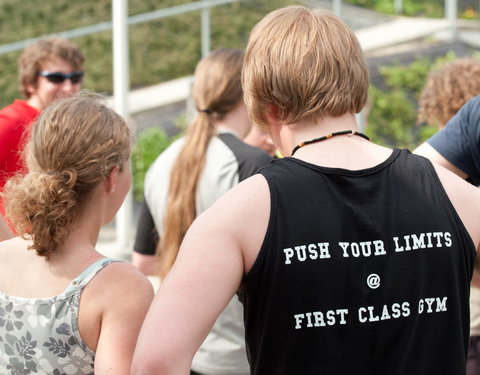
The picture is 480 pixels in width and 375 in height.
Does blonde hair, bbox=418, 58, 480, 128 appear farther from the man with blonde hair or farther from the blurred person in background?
the man with blonde hair

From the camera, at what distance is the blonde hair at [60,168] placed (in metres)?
1.97

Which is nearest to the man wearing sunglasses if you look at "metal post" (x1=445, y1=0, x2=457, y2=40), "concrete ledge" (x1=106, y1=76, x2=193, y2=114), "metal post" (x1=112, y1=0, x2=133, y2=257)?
"metal post" (x1=112, y1=0, x2=133, y2=257)

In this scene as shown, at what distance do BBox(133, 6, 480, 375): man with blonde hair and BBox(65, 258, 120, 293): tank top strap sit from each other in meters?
0.38

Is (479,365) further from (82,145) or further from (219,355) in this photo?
(82,145)

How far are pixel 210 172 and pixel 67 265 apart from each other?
127 cm

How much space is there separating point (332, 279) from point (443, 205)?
1.03ft

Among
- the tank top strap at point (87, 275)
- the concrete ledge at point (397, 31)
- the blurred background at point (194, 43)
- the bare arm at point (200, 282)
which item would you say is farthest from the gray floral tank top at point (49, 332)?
the concrete ledge at point (397, 31)

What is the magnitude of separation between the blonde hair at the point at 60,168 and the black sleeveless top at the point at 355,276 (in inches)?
21.4

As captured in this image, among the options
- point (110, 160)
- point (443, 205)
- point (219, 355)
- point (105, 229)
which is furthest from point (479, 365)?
point (105, 229)

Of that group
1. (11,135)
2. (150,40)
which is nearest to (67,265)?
(11,135)

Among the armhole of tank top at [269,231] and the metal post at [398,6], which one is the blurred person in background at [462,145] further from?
the metal post at [398,6]

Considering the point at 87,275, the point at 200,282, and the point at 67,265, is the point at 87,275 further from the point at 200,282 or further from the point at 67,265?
the point at 200,282

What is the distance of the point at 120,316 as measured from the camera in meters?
1.89

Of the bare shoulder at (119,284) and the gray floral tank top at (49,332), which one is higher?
A: the bare shoulder at (119,284)
